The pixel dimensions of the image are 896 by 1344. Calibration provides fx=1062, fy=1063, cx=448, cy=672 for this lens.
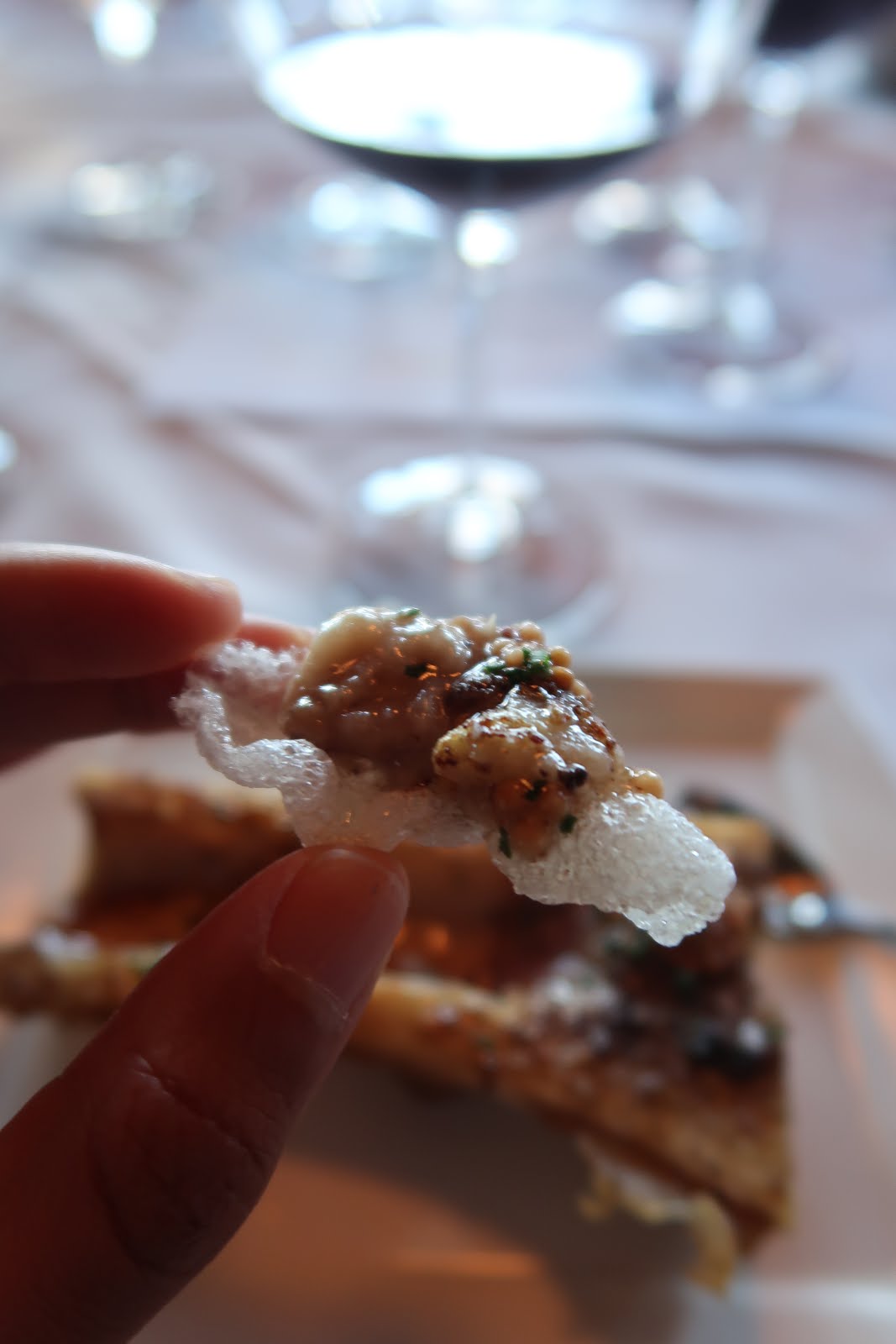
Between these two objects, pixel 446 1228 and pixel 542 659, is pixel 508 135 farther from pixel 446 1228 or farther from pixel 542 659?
pixel 446 1228

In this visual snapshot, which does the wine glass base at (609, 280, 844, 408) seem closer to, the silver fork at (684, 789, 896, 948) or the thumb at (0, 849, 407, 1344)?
the silver fork at (684, 789, 896, 948)

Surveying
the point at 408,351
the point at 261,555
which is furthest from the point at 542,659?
the point at 408,351

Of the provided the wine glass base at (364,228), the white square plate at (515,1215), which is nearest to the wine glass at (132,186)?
the wine glass base at (364,228)

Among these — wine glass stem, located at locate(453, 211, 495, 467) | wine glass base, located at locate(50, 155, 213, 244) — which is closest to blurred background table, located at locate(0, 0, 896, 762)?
wine glass base, located at locate(50, 155, 213, 244)

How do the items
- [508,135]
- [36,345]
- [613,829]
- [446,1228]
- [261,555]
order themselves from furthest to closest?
1. [36,345]
2. [261,555]
3. [508,135]
4. [446,1228]
5. [613,829]

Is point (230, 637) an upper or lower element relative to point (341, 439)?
upper

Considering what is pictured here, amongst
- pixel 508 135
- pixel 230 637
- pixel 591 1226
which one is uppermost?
pixel 508 135

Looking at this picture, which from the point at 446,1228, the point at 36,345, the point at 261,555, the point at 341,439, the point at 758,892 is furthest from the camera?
the point at 36,345

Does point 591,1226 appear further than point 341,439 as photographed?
No
